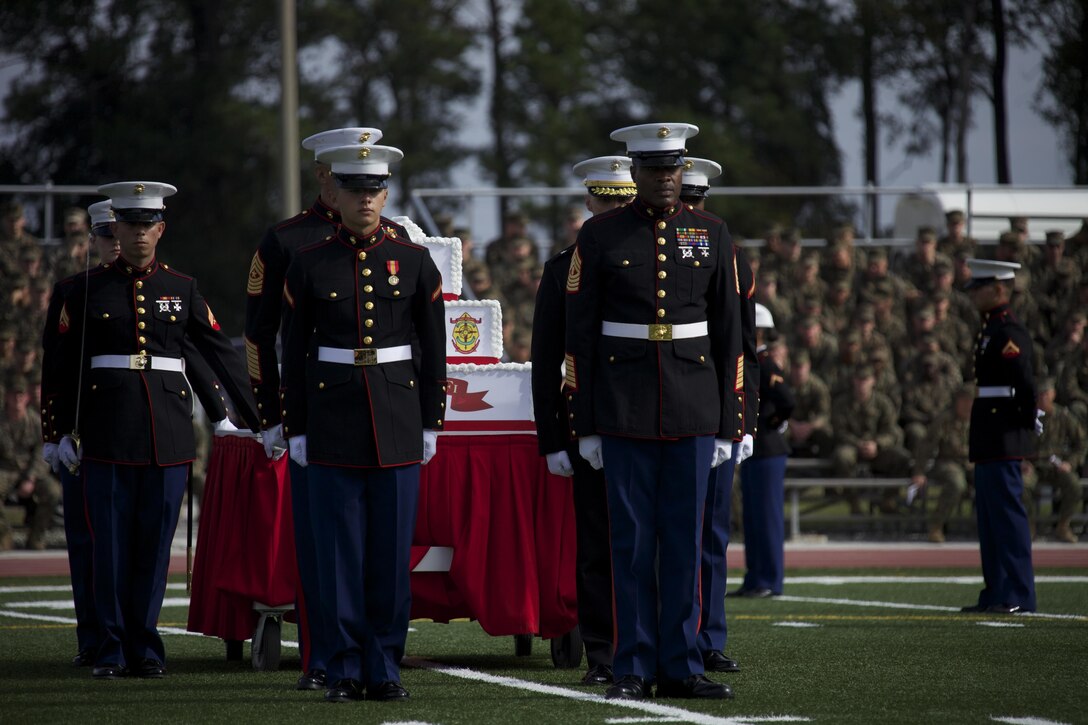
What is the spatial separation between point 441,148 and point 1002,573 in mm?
23025


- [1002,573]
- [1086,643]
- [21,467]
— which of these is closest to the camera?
[1086,643]

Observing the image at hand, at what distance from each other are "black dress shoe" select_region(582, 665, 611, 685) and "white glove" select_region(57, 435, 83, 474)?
102 inches

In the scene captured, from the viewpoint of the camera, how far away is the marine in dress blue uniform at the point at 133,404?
7.64 metres

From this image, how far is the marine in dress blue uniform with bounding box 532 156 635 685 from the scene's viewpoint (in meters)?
7.09

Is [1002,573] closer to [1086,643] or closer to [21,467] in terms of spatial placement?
[1086,643]

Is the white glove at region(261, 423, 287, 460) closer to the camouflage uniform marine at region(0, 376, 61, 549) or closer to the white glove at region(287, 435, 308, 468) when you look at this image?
the white glove at region(287, 435, 308, 468)

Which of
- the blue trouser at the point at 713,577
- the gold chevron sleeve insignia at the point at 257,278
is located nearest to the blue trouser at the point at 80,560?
the gold chevron sleeve insignia at the point at 257,278

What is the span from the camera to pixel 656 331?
6.56 metres

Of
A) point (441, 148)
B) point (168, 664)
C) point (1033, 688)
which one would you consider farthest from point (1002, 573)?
point (441, 148)

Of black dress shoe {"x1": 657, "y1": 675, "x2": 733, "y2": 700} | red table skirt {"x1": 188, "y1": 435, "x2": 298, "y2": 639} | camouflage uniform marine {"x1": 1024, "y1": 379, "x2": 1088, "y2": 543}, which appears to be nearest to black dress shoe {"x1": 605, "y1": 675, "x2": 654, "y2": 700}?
black dress shoe {"x1": 657, "y1": 675, "x2": 733, "y2": 700}

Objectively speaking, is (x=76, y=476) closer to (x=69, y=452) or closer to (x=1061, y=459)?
(x=69, y=452)

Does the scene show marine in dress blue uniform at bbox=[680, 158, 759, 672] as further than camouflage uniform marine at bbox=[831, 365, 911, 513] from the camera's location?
No

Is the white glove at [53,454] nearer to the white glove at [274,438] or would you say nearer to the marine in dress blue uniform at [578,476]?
the white glove at [274,438]

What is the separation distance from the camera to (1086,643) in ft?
28.1
